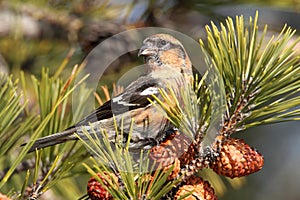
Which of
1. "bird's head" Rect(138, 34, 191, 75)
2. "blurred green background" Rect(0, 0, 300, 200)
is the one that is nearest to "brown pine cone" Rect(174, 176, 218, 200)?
"bird's head" Rect(138, 34, 191, 75)

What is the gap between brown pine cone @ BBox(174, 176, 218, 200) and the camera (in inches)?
45.4

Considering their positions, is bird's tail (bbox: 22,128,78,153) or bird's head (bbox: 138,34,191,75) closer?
bird's tail (bbox: 22,128,78,153)

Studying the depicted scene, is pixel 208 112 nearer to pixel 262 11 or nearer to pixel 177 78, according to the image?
pixel 177 78

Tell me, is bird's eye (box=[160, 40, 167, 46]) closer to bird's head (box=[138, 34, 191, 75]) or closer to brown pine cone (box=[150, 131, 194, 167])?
bird's head (box=[138, 34, 191, 75])

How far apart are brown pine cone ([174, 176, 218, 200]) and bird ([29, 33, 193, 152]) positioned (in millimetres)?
120

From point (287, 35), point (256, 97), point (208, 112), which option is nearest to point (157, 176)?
point (208, 112)

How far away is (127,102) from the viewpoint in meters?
1.39

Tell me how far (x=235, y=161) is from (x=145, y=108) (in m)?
0.27

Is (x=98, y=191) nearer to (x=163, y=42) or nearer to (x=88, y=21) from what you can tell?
(x=163, y=42)

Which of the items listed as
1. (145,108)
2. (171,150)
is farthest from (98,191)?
(145,108)

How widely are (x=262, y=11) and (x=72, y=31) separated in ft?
2.22

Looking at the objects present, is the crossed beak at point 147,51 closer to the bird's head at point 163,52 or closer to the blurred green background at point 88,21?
the bird's head at point 163,52

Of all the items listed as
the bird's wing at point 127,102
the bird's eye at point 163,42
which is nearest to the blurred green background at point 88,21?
the bird's eye at point 163,42

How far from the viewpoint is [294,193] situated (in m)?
3.82
